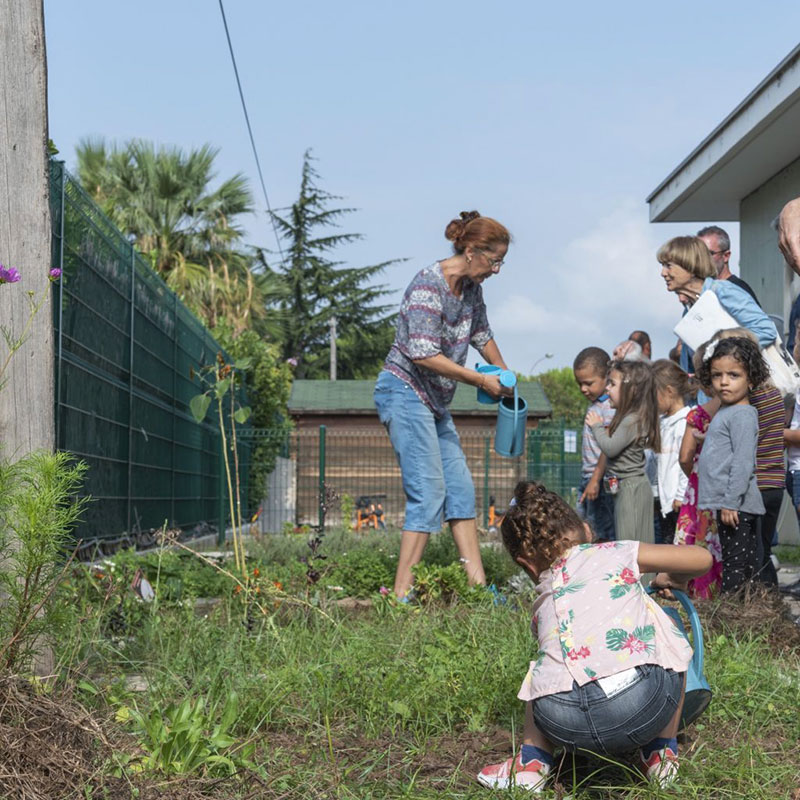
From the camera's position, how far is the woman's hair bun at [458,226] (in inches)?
198

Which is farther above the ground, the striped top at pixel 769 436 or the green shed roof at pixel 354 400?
the green shed roof at pixel 354 400

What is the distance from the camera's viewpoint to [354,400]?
2366cm

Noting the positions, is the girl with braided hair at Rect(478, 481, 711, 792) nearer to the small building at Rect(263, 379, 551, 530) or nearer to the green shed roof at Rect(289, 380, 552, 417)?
the small building at Rect(263, 379, 551, 530)

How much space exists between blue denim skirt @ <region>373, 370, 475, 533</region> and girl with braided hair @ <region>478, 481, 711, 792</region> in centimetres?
210

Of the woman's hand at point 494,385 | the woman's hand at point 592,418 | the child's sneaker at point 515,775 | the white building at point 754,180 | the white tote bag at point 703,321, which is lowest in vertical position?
the child's sneaker at point 515,775

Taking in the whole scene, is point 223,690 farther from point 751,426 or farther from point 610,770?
point 751,426

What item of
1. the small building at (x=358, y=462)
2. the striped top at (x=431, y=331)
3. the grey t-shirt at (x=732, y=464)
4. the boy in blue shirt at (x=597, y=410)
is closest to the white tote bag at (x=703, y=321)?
the grey t-shirt at (x=732, y=464)

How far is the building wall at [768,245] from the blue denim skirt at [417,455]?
5.25 meters

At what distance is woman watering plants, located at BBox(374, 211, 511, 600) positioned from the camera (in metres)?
4.85

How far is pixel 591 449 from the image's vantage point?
656 centimetres

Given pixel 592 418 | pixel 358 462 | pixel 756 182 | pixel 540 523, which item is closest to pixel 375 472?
pixel 358 462

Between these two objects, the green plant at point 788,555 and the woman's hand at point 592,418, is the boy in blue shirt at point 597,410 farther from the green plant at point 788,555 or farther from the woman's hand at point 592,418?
the green plant at point 788,555

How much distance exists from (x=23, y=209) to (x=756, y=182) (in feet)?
27.8

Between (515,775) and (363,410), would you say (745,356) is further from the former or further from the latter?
(363,410)
